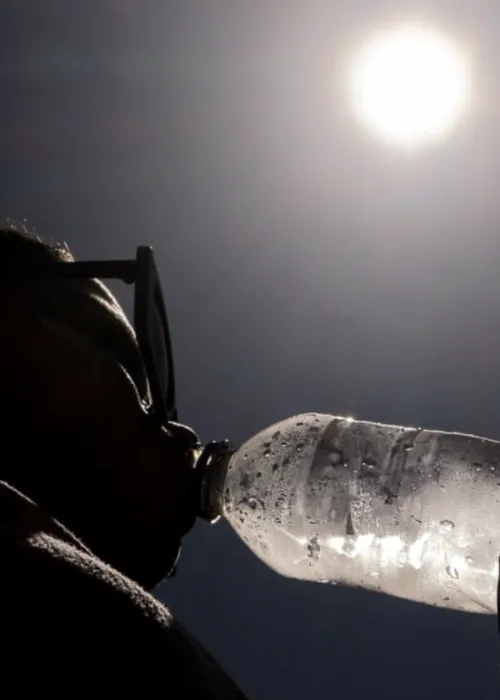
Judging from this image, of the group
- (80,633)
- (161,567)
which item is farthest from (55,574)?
(161,567)

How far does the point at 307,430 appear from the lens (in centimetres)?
223

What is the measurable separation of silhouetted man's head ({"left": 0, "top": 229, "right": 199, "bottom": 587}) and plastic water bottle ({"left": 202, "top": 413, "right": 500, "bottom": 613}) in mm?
277

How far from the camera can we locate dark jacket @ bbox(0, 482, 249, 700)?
58cm

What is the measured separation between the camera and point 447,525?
6.48ft

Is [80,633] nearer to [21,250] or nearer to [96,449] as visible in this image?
[96,449]

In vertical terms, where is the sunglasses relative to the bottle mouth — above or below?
above

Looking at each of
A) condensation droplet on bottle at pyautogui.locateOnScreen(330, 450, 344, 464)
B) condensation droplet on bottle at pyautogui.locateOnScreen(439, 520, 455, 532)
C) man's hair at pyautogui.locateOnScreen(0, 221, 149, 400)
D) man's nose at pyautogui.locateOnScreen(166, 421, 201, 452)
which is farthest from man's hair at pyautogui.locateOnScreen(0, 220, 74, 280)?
condensation droplet on bottle at pyautogui.locateOnScreen(439, 520, 455, 532)

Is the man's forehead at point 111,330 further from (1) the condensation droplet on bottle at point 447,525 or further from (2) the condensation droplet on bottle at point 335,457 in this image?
(1) the condensation droplet on bottle at point 447,525

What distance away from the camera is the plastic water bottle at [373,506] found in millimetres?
1946

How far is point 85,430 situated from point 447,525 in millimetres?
1070

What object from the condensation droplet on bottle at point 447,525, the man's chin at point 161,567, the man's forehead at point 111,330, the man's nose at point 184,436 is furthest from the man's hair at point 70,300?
the condensation droplet on bottle at point 447,525

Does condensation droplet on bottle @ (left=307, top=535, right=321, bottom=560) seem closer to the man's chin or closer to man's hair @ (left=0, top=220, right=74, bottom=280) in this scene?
the man's chin

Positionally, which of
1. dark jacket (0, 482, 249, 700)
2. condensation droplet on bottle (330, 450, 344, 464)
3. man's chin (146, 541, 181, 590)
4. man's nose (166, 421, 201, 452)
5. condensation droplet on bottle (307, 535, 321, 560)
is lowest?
condensation droplet on bottle (307, 535, 321, 560)

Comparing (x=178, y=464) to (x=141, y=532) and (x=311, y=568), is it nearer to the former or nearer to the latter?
(x=141, y=532)
